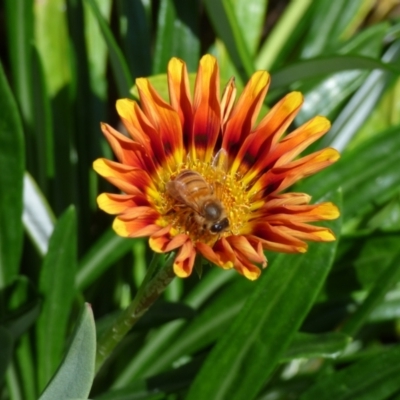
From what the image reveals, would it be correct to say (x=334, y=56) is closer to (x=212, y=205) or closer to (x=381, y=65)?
(x=381, y=65)

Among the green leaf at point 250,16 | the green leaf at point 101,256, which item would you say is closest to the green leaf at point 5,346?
the green leaf at point 101,256

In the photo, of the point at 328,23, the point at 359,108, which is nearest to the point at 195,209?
the point at 359,108

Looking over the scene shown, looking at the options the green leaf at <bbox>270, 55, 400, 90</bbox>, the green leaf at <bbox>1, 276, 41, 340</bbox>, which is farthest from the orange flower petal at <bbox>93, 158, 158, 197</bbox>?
the green leaf at <bbox>270, 55, 400, 90</bbox>

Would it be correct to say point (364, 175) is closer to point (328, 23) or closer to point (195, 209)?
point (328, 23)

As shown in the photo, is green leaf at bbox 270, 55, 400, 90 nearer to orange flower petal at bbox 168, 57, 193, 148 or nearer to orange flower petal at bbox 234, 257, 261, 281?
orange flower petal at bbox 168, 57, 193, 148

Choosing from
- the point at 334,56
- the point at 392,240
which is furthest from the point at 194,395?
the point at 334,56

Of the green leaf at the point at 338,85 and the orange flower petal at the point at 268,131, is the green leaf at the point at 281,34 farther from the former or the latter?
the orange flower petal at the point at 268,131
